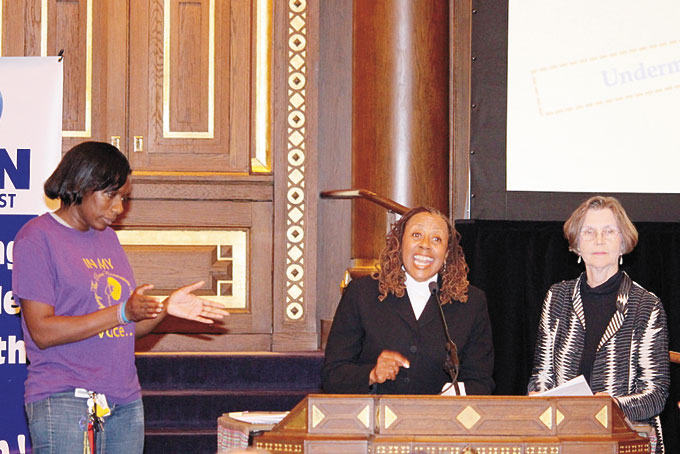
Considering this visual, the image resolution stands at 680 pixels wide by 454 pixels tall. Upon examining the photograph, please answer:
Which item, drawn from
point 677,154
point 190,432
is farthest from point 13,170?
point 677,154

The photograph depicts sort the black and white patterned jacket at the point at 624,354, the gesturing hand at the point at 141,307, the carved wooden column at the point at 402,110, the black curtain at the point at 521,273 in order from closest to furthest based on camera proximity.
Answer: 1. the gesturing hand at the point at 141,307
2. the black and white patterned jacket at the point at 624,354
3. the black curtain at the point at 521,273
4. the carved wooden column at the point at 402,110

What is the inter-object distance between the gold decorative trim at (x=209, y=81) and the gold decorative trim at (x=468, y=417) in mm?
4188

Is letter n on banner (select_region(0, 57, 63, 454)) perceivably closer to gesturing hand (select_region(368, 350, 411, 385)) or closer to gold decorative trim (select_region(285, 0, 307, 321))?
gesturing hand (select_region(368, 350, 411, 385))

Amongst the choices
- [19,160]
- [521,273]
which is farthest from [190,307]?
[521,273]

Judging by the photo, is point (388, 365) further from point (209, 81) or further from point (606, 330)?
point (209, 81)

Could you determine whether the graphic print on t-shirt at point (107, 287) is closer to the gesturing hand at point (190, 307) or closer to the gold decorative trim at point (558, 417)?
the gesturing hand at point (190, 307)

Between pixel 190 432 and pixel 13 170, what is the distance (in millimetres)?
1745

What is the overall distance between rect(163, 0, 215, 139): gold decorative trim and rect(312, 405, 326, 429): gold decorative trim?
13.3 ft

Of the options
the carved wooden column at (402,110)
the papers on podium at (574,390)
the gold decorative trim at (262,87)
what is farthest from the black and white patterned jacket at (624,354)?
the gold decorative trim at (262,87)

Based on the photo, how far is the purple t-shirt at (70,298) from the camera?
270 centimetres

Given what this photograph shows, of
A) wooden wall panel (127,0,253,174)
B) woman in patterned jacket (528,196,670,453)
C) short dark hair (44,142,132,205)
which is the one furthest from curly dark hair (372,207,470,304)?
wooden wall panel (127,0,253,174)

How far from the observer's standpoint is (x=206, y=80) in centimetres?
626

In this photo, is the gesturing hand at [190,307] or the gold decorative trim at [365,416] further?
the gesturing hand at [190,307]

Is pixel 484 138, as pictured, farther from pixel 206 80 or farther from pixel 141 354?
pixel 141 354
